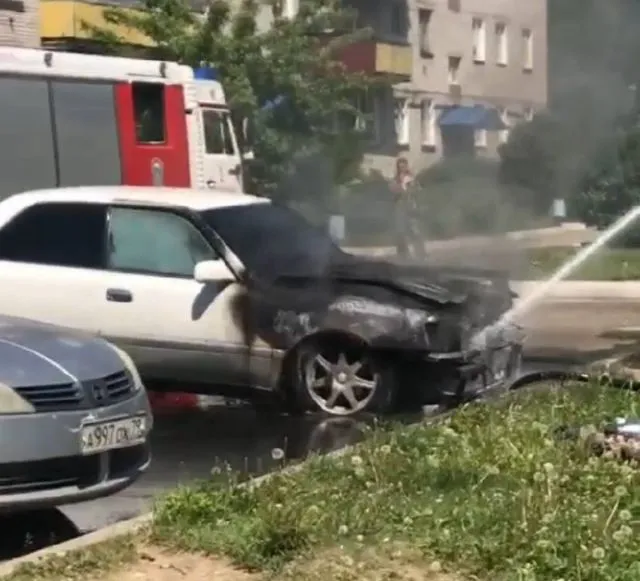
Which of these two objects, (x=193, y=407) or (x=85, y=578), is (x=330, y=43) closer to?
(x=193, y=407)

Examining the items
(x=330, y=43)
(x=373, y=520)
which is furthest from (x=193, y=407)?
(x=373, y=520)

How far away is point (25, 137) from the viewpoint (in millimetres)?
16797

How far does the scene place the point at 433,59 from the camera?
8.70m

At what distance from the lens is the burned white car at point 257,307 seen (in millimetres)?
9828

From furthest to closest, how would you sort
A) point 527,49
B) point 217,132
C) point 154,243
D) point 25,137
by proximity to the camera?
point 217,132 < point 25,137 < point 154,243 < point 527,49

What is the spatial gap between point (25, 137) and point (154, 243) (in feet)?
22.8

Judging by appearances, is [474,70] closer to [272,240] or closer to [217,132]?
[272,240]

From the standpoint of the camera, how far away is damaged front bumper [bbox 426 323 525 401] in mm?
9766

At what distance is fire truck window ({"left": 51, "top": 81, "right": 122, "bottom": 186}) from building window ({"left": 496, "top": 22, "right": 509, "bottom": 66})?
9.49 metres

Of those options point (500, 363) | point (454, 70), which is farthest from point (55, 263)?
point (454, 70)

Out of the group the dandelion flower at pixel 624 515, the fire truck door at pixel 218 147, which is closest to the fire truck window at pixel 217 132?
the fire truck door at pixel 218 147

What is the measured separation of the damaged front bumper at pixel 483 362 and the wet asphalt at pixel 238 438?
264 mm

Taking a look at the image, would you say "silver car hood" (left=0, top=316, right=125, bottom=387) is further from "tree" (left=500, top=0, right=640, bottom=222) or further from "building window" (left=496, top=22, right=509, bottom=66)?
"tree" (left=500, top=0, right=640, bottom=222)

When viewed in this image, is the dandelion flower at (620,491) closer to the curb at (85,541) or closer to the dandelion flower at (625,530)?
the dandelion flower at (625,530)
